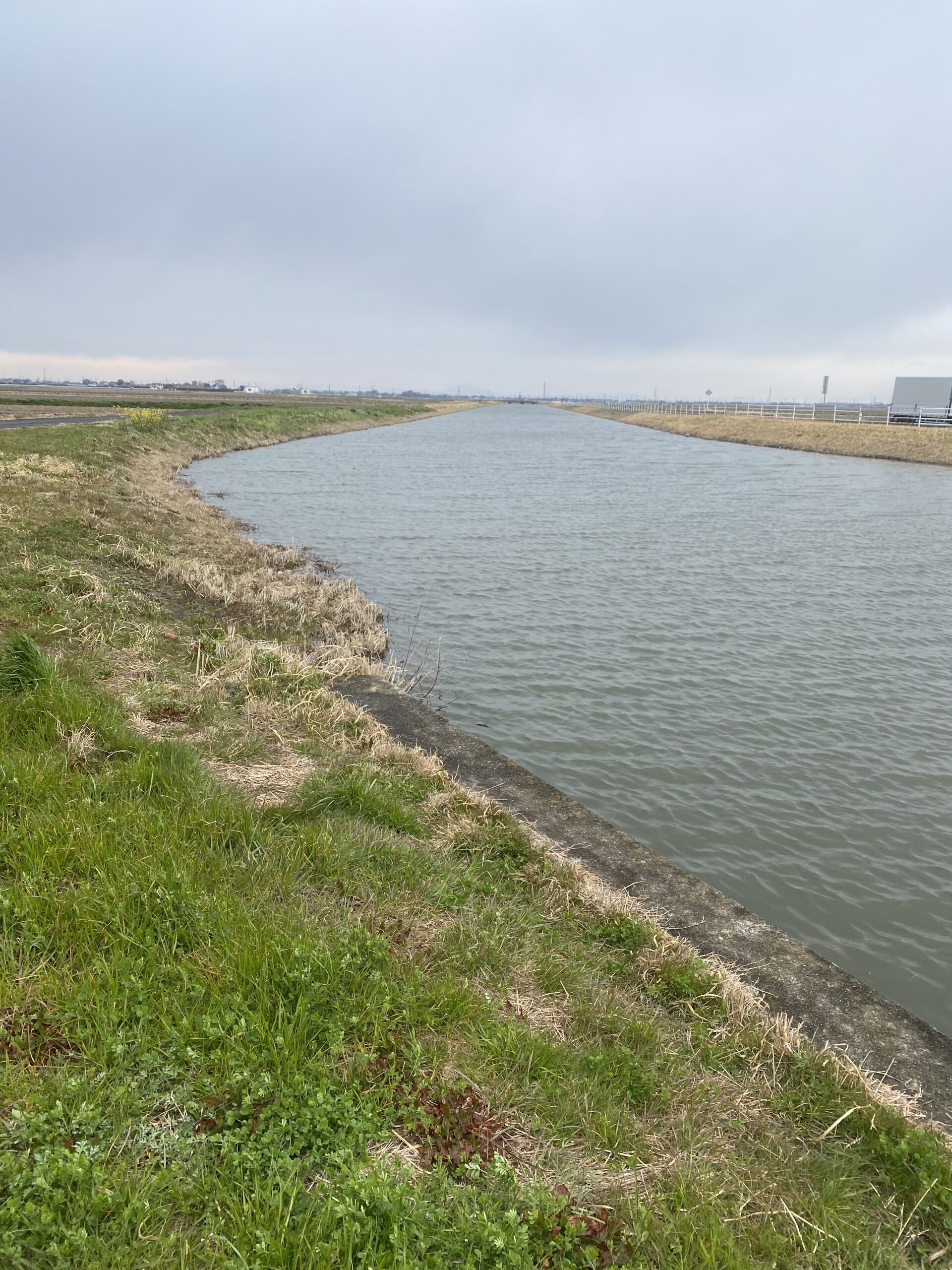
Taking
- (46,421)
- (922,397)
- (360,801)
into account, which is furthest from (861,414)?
(360,801)

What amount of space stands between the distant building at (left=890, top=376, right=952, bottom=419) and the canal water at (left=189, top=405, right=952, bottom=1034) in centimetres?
3496

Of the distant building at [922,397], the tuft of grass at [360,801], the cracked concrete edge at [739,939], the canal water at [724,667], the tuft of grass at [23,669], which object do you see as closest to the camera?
the cracked concrete edge at [739,939]

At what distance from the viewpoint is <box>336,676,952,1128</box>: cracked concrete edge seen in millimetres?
4695

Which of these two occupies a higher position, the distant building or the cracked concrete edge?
the distant building

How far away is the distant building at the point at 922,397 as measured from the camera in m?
61.9

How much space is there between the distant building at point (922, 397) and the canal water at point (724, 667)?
115 feet

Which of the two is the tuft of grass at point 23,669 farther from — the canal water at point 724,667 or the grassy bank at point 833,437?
the grassy bank at point 833,437

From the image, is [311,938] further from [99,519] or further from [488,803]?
[99,519]

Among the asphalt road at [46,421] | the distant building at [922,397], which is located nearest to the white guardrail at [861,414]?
the distant building at [922,397]

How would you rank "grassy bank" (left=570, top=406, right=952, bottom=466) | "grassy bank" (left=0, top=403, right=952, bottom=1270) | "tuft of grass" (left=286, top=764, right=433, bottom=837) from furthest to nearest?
"grassy bank" (left=570, top=406, right=952, bottom=466) → "tuft of grass" (left=286, top=764, right=433, bottom=837) → "grassy bank" (left=0, top=403, right=952, bottom=1270)

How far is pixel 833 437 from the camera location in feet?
211

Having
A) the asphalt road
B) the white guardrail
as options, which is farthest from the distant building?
the asphalt road

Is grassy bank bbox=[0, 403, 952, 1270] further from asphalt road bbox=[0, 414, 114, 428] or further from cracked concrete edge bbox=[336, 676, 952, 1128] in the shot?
asphalt road bbox=[0, 414, 114, 428]

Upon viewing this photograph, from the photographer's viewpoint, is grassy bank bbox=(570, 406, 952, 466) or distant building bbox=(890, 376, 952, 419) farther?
distant building bbox=(890, 376, 952, 419)
